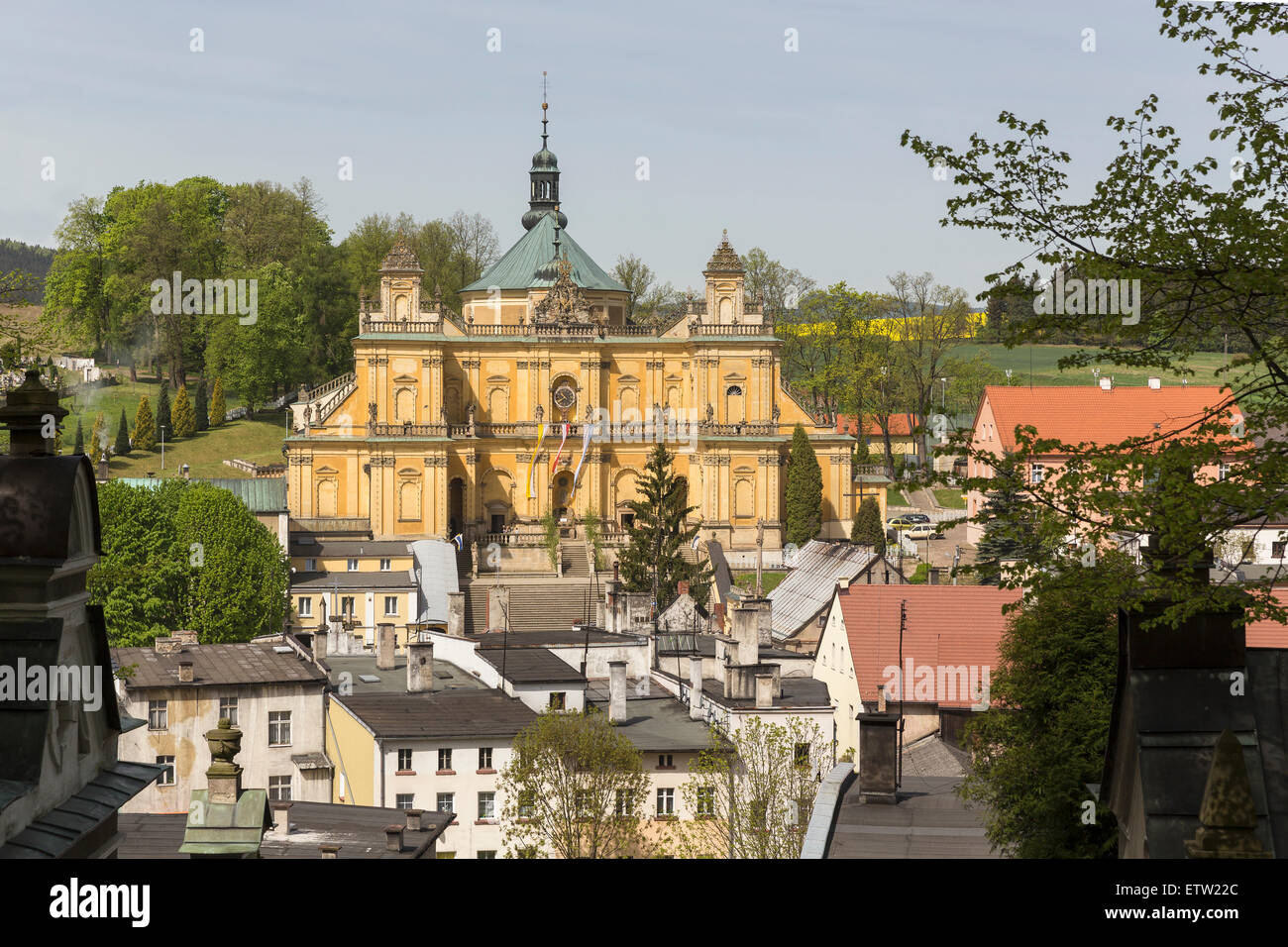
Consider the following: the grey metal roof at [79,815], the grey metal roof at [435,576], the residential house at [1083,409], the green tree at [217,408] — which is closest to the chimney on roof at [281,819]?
the grey metal roof at [79,815]

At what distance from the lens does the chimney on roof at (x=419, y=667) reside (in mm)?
43562

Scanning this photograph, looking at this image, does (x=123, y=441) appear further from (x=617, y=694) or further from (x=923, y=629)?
(x=923, y=629)

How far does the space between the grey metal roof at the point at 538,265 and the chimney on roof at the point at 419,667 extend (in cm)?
4624

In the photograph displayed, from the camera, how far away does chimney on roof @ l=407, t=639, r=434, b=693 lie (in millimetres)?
43562

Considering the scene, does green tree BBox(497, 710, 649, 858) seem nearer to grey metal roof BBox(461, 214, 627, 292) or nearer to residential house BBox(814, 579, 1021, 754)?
residential house BBox(814, 579, 1021, 754)

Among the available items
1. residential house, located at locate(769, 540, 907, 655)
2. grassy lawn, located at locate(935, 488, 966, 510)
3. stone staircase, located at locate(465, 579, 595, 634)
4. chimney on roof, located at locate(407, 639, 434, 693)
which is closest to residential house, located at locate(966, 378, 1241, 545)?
residential house, located at locate(769, 540, 907, 655)

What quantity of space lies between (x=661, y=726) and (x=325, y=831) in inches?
493

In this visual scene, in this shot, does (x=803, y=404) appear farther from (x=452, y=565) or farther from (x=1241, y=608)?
(x=1241, y=608)

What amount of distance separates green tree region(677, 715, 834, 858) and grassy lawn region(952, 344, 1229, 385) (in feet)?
146

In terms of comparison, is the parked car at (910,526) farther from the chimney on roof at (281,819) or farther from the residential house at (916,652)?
the chimney on roof at (281,819)

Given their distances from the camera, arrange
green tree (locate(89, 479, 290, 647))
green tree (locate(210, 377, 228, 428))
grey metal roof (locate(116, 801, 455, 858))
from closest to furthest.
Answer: grey metal roof (locate(116, 801, 455, 858)) < green tree (locate(89, 479, 290, 647)) < green tree (locate(210, 377, 228, 428))

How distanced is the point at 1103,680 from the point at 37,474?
1931cm

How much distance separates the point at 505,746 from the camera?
1538 inches
